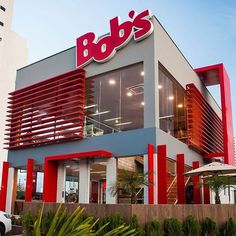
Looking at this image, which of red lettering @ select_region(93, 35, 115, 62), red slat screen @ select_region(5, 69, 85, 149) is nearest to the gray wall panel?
red slat screen @ select_region(5, 69, 85, 149)

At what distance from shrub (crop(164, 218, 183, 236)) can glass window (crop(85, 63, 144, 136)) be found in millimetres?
5928

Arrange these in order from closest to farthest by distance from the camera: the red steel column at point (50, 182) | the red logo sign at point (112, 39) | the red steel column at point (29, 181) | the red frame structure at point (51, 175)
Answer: the red logo sign at point (112, 39) < the red frame structure at point (51, 175) < the red steel column at point (50, 182) < the red steel column at point (29, 181)

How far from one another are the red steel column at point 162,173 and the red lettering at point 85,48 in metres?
5.58

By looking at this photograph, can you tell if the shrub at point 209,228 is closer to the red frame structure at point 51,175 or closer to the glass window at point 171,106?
the glass window at point 171,106

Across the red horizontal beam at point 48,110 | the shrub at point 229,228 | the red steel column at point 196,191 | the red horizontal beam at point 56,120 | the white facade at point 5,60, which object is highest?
the white facade at point 5,60

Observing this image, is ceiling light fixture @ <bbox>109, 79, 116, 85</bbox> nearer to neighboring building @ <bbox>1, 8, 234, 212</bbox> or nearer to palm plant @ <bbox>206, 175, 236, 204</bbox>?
neighboring building @ <bbox>1, 8, 234, 212</bbox>

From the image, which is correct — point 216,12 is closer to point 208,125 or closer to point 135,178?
point 208,125

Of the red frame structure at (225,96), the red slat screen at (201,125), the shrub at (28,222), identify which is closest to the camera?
the shrub at (28,222)

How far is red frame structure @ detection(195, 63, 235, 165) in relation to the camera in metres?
18.9

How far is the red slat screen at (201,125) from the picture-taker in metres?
16.5

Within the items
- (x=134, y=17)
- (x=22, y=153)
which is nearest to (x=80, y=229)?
(x=134, y=17)

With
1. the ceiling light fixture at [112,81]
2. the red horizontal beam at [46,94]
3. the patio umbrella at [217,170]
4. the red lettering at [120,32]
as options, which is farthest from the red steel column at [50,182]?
the patio umbrella at [217,170]

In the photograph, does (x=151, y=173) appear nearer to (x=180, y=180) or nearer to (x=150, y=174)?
(x=150, y=174)

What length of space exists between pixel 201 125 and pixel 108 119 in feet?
20.0
